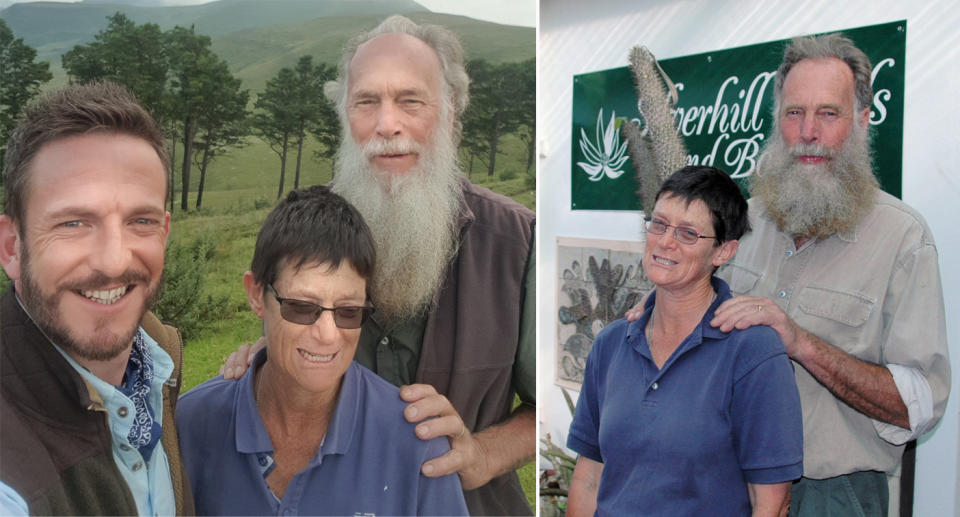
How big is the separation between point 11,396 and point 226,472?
2.06ft

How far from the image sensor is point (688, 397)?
2271 millimetres

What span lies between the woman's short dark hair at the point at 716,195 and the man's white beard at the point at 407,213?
29.3 inches

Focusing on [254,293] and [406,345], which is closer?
[254,293]

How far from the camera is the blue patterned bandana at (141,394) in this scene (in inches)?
83.0

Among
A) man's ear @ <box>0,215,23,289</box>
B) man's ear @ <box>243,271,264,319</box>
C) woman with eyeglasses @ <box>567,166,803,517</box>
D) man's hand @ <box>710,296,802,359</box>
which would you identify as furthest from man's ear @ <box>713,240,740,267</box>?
man's ear @ <box>0,215,23,289</box>

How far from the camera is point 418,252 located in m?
2.43

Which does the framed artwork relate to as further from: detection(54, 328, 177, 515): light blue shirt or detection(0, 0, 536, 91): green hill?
detection(54, 328, 177, 515): light blue shirt

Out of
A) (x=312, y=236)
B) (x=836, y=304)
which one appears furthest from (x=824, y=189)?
(x=312, y=236)

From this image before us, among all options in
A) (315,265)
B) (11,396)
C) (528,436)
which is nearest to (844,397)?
(528,436)

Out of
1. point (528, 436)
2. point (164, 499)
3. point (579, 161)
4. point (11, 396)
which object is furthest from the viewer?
point (579, 161)

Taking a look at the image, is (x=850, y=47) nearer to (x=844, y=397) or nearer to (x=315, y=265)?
(x=844, y=397)

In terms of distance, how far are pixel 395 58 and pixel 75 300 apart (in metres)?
1.20

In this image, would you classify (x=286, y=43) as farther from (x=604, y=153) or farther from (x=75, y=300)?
(x=604, y=153)

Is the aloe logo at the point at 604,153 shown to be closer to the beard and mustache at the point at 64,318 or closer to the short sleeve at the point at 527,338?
the short sleeve at the point at 527,338
